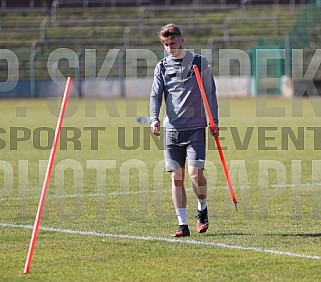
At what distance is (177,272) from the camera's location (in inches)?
275

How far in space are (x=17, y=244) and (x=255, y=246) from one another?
2155 mm

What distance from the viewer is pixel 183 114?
8820mm

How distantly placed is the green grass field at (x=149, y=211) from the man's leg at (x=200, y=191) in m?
0.10

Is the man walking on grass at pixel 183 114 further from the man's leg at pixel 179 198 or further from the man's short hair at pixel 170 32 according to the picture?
the man's short hair at pixel 170 32

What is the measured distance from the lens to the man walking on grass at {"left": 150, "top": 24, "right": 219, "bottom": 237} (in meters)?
8.78

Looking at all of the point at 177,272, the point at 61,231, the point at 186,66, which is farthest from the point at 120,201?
the point at 177,272

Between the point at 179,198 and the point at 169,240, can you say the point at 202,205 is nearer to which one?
the point at 179,198

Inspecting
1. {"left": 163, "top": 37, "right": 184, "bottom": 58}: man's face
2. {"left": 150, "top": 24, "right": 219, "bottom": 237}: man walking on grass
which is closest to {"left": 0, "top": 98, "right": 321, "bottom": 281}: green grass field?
{"left": 150, "top": 24, "right": 219, "bottom": 237}: man walking on grass

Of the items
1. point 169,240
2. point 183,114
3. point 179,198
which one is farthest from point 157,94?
point 169,240

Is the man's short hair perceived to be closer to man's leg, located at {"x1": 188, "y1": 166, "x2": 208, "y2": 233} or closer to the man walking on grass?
the man walking on grass

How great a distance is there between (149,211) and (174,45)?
2.62 meters

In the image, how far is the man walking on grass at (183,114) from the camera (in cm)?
878

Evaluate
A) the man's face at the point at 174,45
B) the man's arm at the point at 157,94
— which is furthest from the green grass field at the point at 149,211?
the man's face at the point at 174,45

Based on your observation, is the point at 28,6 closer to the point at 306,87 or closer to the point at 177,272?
the point at 306,87
